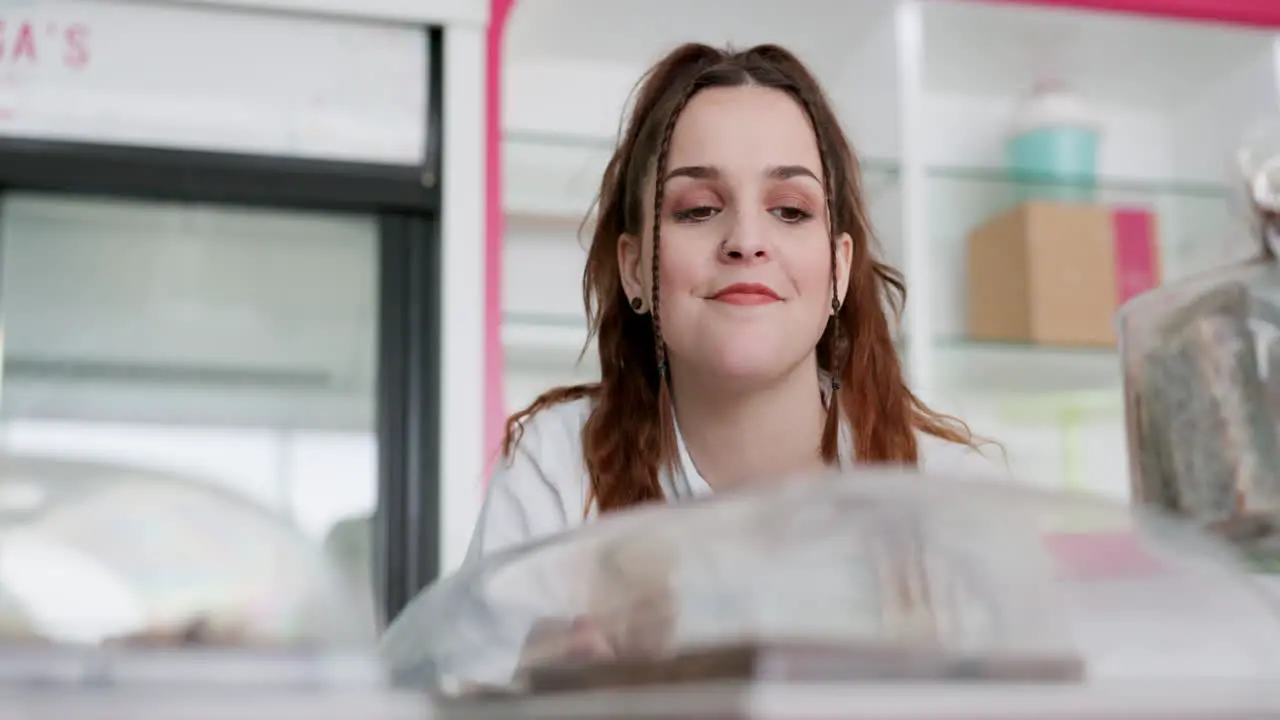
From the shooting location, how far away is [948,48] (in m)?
2.05

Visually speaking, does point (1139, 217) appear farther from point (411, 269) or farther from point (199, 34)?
point (199, 34)

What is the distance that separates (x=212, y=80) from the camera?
167 cm

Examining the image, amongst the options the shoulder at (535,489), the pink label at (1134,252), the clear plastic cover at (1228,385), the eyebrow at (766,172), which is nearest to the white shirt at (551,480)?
the shoulder at (535,489)

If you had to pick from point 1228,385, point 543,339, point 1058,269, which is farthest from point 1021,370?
point 1228,385

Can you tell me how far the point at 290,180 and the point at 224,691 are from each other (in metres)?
1.47

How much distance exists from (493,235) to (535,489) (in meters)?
0.83

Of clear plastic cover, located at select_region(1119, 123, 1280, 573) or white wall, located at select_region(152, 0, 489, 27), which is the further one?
white wall, located at select_region(152, 0, 489, 27)

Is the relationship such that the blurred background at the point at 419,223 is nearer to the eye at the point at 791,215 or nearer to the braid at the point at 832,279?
the braid at the point at 832,279

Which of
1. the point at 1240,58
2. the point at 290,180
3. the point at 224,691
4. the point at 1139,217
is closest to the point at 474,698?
the point at 224,691

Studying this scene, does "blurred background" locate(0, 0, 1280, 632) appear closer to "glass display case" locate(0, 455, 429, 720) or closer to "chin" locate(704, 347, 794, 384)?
"chin" locate(704, 347, 794, 384)

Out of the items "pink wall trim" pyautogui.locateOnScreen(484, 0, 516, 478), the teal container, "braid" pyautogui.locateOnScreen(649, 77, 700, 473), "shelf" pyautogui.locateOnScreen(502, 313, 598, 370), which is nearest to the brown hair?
"braid" pyautogui.locateOnScreen(649, 77, 700, 473)

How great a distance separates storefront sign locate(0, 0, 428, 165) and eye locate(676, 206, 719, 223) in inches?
36.3

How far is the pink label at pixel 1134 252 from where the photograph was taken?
197 centimetres

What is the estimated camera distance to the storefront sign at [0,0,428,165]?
1.63 metres
